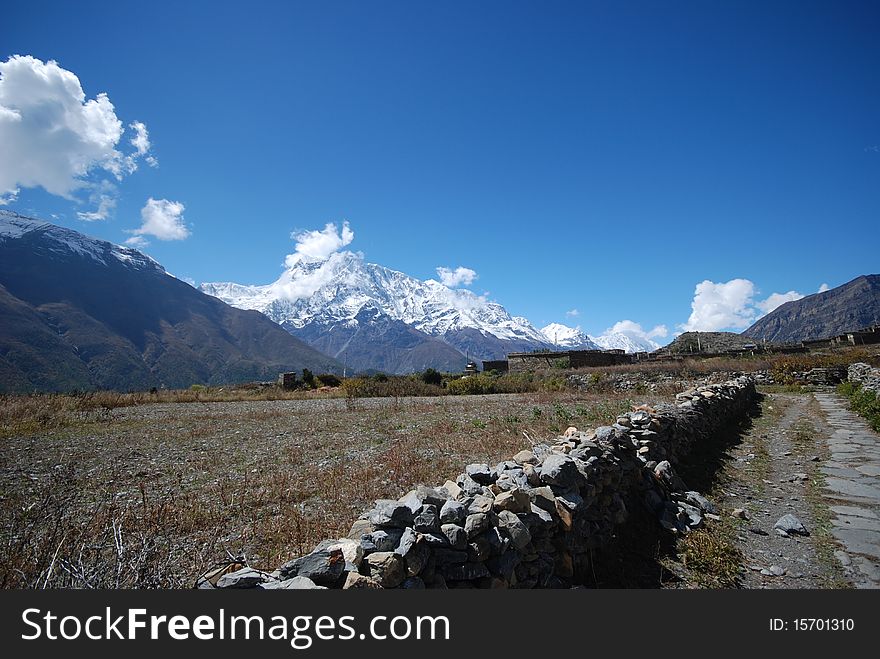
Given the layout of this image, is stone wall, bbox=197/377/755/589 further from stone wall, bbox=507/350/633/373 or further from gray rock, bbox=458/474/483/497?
stone wall, bbox=507/350/633/373

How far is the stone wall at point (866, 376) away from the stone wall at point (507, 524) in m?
13.0

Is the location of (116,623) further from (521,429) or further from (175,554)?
(521,429)

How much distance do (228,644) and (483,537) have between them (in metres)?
2.08

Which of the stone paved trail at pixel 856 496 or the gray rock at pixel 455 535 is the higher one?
the gray rock at pixel 455 535

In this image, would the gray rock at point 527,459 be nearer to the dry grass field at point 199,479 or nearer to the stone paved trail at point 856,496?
the dry grass field at point 199,479

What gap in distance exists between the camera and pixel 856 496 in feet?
21.7

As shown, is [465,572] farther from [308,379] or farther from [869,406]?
[308,379]

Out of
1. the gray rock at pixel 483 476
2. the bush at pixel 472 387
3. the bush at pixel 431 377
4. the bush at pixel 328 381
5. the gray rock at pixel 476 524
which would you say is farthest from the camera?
the bush at pixel 328 381

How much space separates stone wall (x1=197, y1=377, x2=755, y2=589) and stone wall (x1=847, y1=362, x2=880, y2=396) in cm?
1303

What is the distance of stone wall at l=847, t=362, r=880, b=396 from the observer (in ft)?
47.5

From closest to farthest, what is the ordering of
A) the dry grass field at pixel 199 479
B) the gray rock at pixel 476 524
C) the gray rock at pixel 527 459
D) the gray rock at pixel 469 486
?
the gray rock at pixel 476 524 < the dry grass field at pixel 199 479 < the gray rock at pixel 469 486 < the gray rock at pixel 527 459

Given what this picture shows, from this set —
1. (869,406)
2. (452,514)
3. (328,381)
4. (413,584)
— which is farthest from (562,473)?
(328,381)

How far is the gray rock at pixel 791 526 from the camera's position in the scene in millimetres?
5520

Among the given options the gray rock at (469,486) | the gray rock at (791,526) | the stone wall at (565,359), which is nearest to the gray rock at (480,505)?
the gray rock at (469,486)
